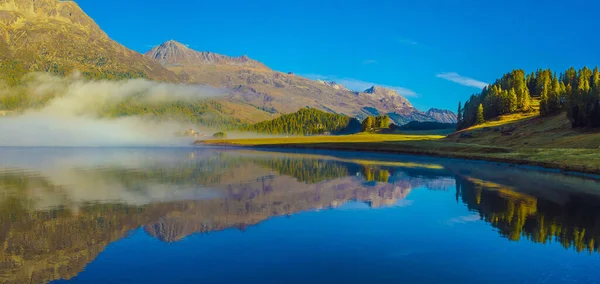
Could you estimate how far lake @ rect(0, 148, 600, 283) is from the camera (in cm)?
1722

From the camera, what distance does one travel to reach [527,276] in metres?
17.2

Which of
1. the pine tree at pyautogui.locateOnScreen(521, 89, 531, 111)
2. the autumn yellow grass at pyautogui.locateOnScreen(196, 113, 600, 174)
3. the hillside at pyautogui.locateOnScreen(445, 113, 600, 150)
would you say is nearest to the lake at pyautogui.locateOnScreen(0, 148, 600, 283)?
the autumn yellow grass at pyautogui.locateOnScreen(196, 113, 600, 174)

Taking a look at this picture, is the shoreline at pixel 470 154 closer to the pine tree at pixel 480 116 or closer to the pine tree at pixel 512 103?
the pine tree at pixel 480 116

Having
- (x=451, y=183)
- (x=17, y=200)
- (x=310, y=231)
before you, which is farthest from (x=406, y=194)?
(x=17, y=200)

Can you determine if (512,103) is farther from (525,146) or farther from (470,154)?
(470,154)

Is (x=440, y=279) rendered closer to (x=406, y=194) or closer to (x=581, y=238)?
(x=581, y=238)

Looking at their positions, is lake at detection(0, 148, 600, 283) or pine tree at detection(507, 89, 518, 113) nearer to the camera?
lake at detection(0, 148, 600, 283)

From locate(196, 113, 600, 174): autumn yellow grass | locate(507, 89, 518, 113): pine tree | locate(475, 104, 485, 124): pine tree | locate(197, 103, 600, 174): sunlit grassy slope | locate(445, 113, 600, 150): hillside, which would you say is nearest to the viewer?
locate(196, 113, 600, 174): autumn yellow grass

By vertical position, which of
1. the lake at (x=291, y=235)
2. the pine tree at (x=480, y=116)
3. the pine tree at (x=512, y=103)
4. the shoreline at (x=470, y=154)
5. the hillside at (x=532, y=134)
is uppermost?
the pine tree at (x=512, y=103)

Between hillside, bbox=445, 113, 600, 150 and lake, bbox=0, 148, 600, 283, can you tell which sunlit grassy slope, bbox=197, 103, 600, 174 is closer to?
hillside, bbox=445, 113, 600, 150

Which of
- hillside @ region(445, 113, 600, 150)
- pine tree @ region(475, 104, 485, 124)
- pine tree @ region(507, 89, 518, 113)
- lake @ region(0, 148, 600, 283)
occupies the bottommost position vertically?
lake @ region(0, 148, 600, 283)

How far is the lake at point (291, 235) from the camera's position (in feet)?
56.5

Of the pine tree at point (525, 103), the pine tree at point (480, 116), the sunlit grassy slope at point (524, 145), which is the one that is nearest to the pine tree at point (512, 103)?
the pine tree at point (525, 103)

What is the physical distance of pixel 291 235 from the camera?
23.8 metres
